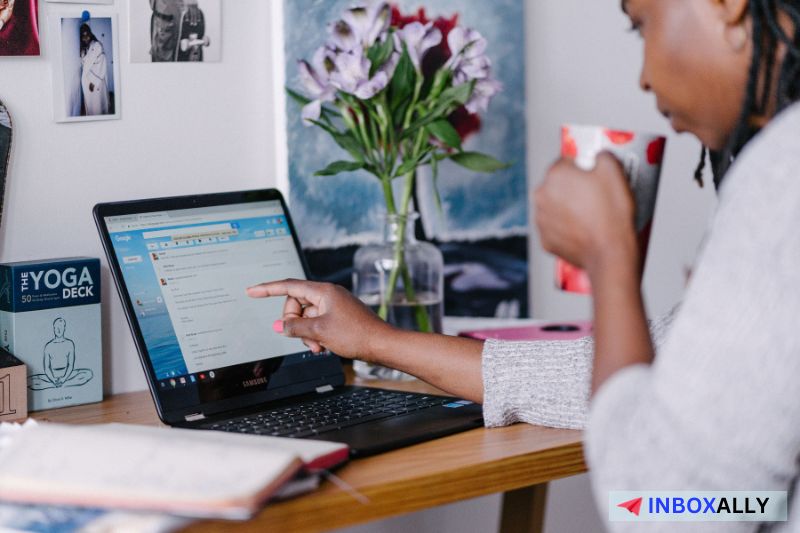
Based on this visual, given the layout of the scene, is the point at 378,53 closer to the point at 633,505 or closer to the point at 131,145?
the point at 131,145

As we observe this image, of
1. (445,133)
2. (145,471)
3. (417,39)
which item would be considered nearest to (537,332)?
(445,133)

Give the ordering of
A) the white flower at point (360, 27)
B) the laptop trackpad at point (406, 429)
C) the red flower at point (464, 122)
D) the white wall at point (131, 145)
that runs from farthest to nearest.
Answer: the red flower at point (464, 122) < the white flower at point (360, 27) < the white wall at point (131, 145) < the laptop trackpad at point (406, 429)

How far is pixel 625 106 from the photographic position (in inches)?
74.4

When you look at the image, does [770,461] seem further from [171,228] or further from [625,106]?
[625,106]

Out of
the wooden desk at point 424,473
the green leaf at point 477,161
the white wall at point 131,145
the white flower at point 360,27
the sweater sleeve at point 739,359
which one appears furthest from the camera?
the green leaf at point 477,161

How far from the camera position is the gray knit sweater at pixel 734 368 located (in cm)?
76

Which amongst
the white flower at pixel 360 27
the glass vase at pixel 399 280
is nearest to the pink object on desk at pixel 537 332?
the glass vase at pixel 399 280

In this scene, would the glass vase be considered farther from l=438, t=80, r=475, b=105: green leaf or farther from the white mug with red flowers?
the white mug with red flowers

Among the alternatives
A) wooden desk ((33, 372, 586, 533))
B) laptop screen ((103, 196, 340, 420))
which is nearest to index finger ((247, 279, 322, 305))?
laptop screen ((103, 196, 340, 420))

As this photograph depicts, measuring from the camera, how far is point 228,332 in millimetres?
1312

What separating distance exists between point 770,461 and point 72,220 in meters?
0.94

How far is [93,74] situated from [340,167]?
0.35 meters

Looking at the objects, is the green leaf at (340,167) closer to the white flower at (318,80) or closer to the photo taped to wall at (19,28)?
the white flower at (318,80)

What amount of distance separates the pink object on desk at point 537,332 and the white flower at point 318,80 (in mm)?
398
